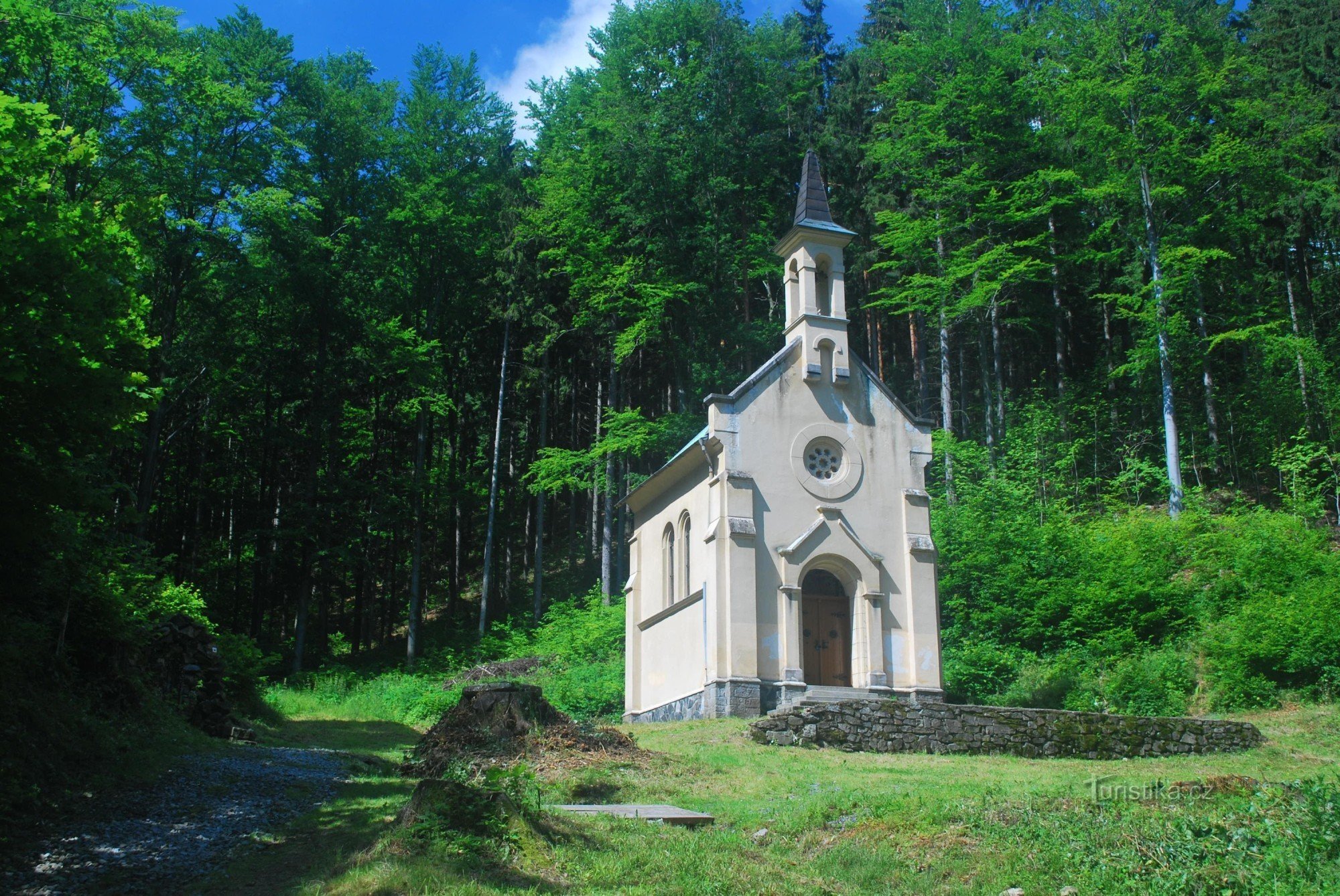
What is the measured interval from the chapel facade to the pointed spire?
0.18 ft

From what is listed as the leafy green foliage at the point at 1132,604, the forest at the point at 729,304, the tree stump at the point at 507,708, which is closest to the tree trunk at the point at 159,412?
the forest at the point at 729,304

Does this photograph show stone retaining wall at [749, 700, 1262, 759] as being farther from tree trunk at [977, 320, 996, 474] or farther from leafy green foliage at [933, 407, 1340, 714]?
tree trunk at [977, 320, 996, 474]

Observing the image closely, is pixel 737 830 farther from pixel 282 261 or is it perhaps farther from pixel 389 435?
pixel 389 435

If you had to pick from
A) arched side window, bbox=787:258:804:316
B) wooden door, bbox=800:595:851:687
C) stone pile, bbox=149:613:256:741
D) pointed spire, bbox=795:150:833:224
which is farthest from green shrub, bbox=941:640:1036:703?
stone pile, bbox=149:613:256:741

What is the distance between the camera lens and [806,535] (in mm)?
21500

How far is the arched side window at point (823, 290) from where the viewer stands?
23.5m

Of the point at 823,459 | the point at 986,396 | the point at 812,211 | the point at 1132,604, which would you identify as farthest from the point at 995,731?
the point at 986,396

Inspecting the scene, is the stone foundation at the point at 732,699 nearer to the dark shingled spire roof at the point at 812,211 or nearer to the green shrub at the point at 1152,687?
the green shrub at the point at 1152,687

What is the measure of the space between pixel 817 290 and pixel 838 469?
173 inches

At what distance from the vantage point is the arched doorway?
21953mm

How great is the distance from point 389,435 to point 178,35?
22832 millimetres

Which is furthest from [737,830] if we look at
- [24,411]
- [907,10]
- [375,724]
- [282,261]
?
[907,10]

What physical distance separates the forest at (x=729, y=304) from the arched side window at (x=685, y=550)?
506 centimetres

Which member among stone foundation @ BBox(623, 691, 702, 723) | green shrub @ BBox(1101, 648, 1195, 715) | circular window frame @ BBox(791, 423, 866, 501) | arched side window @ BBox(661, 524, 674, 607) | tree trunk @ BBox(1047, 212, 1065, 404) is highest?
tree trunk @ BBox(1047, 212, 1065, 404)
